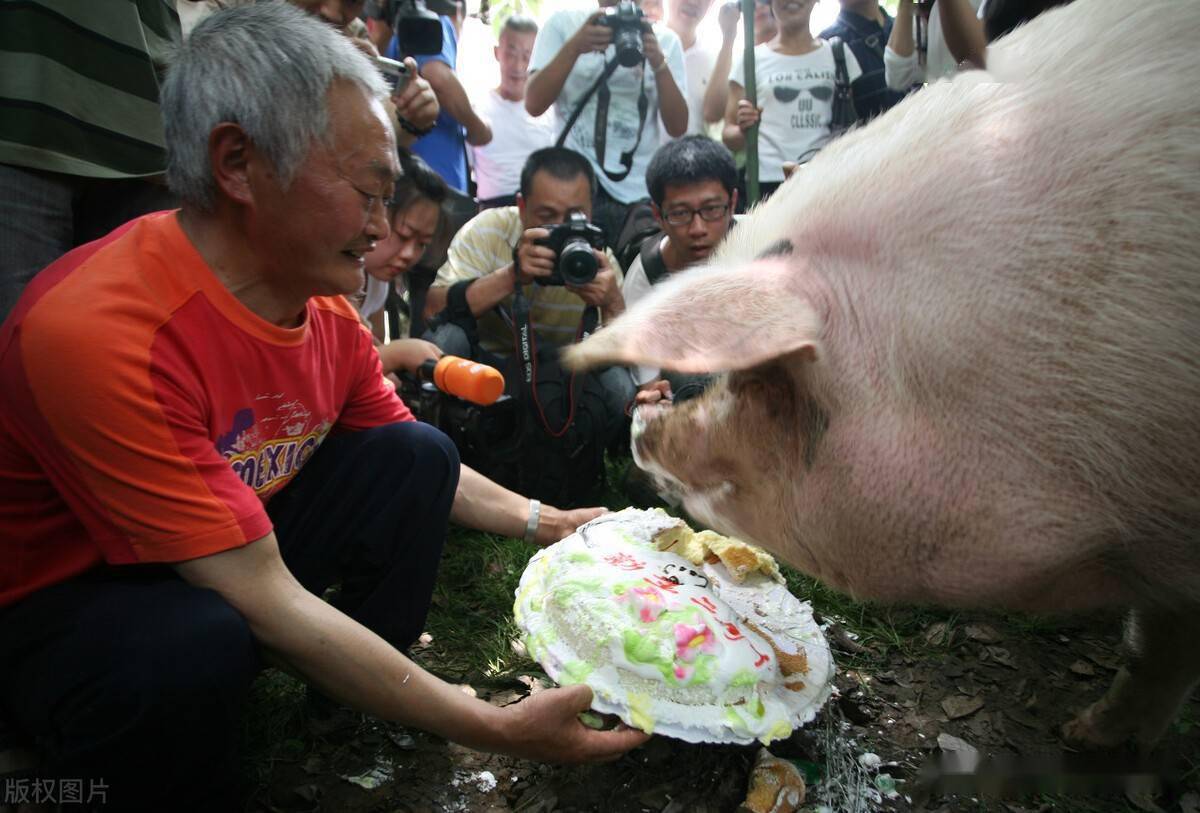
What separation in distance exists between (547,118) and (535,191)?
1281 mm

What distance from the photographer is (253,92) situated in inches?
58.2

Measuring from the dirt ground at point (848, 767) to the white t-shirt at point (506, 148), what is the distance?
9.71 feet

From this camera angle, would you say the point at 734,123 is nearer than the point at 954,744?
No

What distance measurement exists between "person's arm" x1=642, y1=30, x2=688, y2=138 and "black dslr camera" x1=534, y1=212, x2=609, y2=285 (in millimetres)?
1129

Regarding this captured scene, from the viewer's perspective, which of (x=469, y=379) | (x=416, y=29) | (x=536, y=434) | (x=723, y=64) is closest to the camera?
(x=469, y=379)

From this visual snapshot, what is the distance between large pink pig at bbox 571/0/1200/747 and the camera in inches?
42.8

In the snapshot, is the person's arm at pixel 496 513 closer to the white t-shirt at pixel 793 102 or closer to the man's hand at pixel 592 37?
the white t-shirt at pixel 793 102

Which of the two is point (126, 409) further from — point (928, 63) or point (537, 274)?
point (928, 63)

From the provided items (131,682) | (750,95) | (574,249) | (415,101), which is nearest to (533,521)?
Result: (131,682)

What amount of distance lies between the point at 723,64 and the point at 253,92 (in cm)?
351

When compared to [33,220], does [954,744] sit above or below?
below

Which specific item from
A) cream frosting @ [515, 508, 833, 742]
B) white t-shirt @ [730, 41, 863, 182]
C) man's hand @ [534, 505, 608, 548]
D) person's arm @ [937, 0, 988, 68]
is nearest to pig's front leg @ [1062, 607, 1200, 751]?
cream frosting @ [515, 508, 833, 742]

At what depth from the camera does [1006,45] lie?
53.7 inches

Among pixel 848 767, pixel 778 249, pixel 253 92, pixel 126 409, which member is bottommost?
pixel 848 767
